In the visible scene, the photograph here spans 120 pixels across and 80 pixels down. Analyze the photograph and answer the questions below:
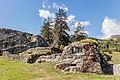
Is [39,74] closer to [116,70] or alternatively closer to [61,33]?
[116,70]

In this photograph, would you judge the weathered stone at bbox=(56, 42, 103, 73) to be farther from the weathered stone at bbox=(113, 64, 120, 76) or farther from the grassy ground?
the weathered stone at bbox=(113, 64, 120, 76)

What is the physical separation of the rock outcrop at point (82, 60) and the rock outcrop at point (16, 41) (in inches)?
877

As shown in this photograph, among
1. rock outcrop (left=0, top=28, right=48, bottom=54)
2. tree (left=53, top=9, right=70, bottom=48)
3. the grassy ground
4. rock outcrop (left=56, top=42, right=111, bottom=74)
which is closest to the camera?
the grassy ground

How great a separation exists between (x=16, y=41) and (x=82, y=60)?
29.0 m

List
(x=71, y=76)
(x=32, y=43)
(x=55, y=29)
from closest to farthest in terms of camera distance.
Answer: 1. (x=71, y=76)
2. (x=32, y=43)
3. (x=55, y=29)

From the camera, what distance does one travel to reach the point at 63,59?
144 feet

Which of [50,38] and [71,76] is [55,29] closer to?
[50,38]

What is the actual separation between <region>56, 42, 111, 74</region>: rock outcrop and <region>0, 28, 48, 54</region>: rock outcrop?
2227cm

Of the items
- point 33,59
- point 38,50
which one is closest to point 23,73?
point 33,59

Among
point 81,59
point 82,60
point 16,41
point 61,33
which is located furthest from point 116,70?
point 61,33

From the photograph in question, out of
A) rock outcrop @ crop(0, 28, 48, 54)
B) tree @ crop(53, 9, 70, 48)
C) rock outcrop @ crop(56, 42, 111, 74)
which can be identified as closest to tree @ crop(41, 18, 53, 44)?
tree @ crop(53, 9, 70, 48)

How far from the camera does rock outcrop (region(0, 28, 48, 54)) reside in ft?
209

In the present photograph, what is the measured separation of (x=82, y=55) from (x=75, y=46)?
2969mm

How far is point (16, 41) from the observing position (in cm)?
6588
